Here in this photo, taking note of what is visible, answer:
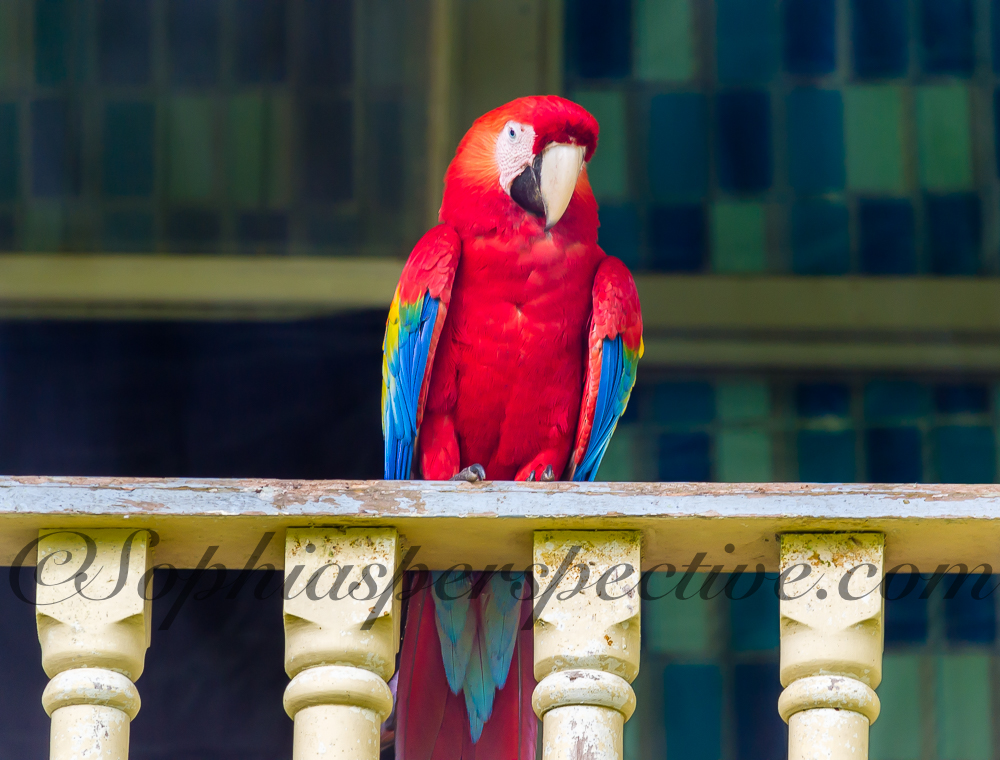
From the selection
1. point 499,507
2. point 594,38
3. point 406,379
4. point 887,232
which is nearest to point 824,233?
point 887,232

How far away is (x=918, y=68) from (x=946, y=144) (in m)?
0.21

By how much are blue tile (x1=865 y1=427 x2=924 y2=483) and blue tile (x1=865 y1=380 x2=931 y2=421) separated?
43mm

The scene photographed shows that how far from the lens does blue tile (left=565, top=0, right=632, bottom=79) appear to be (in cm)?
348

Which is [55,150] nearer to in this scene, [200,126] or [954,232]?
[200,126]

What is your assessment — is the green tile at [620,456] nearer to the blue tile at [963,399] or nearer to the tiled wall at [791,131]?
the tiled wall at [791,131]

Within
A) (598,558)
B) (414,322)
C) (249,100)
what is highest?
(249,100)

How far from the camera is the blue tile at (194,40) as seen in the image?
3537 millimetres

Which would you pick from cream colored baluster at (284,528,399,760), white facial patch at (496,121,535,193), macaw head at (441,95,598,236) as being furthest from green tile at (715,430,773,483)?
cream colored baluster at (284,528,399,760)

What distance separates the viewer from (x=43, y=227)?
140 inches

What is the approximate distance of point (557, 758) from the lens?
1.41 metres

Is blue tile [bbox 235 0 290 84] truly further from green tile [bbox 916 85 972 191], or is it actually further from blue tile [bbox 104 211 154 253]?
green tile [bbox 916 85 972 191]

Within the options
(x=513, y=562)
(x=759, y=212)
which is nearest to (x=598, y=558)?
(x=513, y=562)

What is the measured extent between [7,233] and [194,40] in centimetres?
70

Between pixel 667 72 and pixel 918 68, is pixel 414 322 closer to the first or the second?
pixel 667 72
